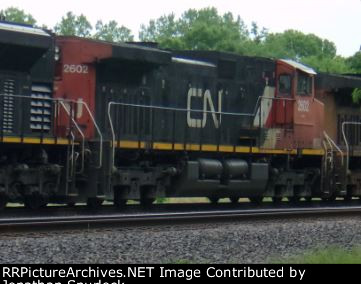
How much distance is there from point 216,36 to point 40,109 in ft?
211

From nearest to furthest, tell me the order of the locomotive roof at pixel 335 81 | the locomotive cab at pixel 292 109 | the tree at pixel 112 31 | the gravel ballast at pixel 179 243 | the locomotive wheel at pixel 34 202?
the gravel ballast at pixel 179 243 → the locomotive wheel at pixel 34 202 → the locomotive cab at pixel 292 109 → the locomotive roof at pixel 335 81 → the tree at pixel 112 31

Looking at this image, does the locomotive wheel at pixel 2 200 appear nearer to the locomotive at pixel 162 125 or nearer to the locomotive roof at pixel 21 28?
the locomotive at pixel 162 125

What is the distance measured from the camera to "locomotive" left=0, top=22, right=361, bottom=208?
14.9m

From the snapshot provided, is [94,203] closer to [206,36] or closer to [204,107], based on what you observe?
[204,107]

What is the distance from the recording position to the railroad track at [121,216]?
12.1 metres

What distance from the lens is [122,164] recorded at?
16.9m

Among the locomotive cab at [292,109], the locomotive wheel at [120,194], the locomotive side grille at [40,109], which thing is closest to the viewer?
the locomotive side grille at [40,109]

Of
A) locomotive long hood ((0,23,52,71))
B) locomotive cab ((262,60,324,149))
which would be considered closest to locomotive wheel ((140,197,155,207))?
locomotive cab ((262,60,324,149))

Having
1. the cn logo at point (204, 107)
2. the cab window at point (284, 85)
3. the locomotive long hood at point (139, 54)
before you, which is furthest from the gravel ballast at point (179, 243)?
the cab window at point (284, 85)

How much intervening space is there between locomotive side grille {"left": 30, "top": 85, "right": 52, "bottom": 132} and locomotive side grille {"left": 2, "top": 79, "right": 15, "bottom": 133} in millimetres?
393

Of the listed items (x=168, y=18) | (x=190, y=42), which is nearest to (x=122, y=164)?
(x=190, y=42)

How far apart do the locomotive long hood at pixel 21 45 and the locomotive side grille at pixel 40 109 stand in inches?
19.4

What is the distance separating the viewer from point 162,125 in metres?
17.7

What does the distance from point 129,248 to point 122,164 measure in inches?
265
